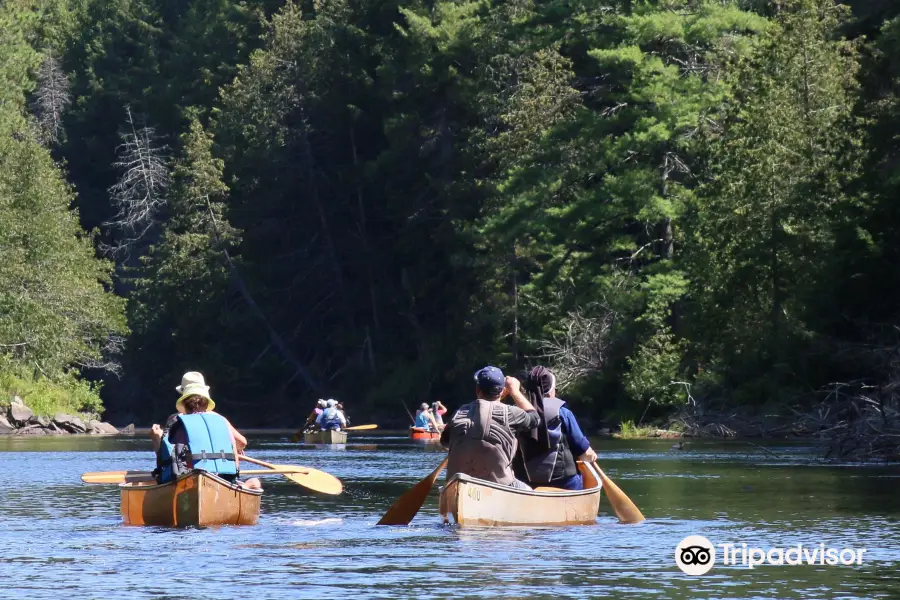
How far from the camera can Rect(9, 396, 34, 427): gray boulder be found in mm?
61656

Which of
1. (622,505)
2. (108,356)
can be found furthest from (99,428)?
(622,505)

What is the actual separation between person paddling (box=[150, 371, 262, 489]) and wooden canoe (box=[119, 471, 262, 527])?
0.55ft

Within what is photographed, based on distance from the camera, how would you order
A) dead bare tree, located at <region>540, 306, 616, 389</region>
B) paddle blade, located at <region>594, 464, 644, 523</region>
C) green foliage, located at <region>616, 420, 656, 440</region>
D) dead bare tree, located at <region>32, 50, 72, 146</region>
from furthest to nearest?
dead bare tree, located at <region>32, 50, 72, 146</region>
dead bare tree, located at <region>540, 306, 616, 389</region>
green foliage, located at <region>616, 420, 656, 440</region>
paddle blade, located at <region>594, 464, 644, 523</region>

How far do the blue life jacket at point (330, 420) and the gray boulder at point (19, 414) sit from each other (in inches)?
642

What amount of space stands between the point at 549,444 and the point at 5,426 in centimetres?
4571

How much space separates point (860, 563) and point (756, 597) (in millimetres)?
2570

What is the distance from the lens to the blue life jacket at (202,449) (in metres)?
18.7

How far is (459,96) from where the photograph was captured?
7181 cm

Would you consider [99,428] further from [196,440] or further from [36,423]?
[196,440]

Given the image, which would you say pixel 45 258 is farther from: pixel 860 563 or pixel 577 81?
pixel 860 563

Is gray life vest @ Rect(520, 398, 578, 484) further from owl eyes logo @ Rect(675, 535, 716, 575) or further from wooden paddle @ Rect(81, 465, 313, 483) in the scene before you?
wooden paddle @ Rect(81, 465, 313, 483)

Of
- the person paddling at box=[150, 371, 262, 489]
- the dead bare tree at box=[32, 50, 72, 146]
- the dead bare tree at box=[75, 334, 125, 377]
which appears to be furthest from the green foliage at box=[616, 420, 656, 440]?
the dead bare tree at box=[32, 50, 72, 146]

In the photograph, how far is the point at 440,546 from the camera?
16.9 m

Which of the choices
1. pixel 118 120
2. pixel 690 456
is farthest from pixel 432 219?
pixel 690 456
